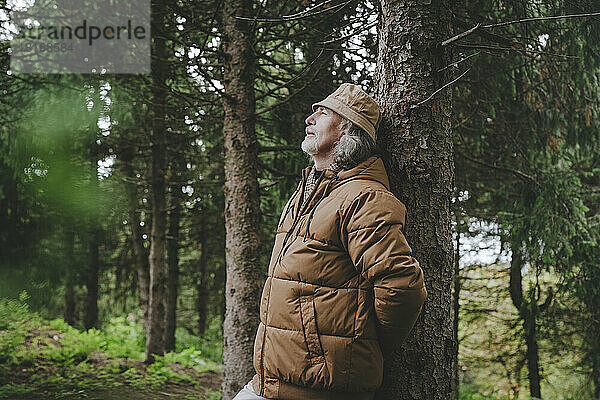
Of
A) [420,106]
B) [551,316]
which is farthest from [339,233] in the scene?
[551,316]

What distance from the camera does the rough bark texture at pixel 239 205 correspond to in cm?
529

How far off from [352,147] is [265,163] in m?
5.46

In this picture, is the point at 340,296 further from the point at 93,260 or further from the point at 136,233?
the point at 136,233

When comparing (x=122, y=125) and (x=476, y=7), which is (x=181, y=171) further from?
(x=476, y=7)

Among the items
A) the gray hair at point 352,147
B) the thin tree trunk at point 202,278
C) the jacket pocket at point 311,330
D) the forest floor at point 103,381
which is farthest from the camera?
the thin tree trunk at point 202,278

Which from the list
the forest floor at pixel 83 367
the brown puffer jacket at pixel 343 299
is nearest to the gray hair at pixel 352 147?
the brown puffer jacket at pixel 343 299

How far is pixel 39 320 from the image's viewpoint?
5535 mm

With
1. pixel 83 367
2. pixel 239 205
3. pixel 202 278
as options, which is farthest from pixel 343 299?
pixel 202 278

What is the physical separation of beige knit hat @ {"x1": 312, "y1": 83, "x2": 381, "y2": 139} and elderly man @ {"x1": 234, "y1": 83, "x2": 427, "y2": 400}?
267mm

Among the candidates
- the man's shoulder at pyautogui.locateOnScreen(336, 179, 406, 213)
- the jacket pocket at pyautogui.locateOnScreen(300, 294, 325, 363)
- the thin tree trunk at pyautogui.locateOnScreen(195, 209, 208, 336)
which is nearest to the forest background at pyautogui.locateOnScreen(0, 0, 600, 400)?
the thin tree trunk at pyautogui.locateOnScreen(195, 209, 208, 336)

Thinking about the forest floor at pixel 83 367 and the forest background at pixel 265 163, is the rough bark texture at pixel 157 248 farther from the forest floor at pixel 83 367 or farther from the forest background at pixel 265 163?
the forest floor at pixel 83 367

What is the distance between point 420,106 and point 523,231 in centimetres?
605

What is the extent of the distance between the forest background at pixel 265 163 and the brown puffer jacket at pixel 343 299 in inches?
22.3

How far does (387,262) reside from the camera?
2.23m
